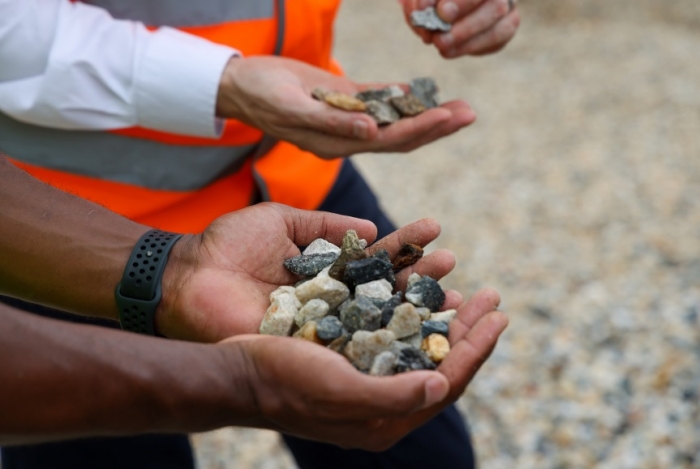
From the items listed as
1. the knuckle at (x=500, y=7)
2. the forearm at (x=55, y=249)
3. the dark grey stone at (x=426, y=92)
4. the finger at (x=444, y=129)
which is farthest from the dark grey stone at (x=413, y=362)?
the knuckle at (x=500, y=7)

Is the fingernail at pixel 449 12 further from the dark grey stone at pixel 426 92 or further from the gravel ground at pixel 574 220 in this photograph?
the gravel ground at pixel 574 220

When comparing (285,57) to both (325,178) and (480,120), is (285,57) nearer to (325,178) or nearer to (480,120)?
(325,178)

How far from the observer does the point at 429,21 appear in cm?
214

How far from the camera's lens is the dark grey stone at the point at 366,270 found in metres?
1.35

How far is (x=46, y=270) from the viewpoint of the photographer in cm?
133

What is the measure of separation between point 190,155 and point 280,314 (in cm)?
70

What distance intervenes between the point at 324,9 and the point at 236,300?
887 millimetres

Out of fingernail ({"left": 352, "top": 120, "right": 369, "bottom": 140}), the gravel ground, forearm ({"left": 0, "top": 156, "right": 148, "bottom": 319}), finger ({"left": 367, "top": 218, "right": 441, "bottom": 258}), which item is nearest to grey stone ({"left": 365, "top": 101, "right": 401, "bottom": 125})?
fingernail ({"left": 352, "top": 120, "right": 369, "bottom": 140})

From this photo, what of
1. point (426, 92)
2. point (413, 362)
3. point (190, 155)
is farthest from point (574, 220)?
point (413, 362)

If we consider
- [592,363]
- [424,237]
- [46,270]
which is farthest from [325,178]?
A: [592,363]

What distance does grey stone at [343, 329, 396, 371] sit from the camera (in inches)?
47.0

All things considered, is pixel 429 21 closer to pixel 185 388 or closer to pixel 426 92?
pixel 426 92

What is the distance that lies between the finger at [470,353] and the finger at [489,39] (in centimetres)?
117

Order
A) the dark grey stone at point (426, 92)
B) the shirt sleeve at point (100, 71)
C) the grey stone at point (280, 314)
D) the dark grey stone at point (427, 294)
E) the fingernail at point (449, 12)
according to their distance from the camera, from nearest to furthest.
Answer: the grey stone at point (280, 314) → the dark grey stone at point (427, 294) → the shirt sleeve at point (100, 71) → the fingernail at point (449, 12) → the dark grey stone at point (426, 92)
